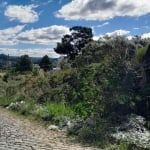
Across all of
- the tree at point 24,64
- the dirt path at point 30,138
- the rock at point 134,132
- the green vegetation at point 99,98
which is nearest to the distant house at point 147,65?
the green vegetation at point 99,98

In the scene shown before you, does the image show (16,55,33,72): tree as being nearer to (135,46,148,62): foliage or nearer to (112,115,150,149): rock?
(135,46,148,62): foliage

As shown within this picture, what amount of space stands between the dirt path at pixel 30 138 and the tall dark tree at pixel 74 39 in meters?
44.9

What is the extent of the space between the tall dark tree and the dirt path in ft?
147

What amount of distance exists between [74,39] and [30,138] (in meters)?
50.9

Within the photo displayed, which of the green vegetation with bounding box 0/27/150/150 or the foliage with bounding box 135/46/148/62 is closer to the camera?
the green vegetation with bounding box 0/27/150/150

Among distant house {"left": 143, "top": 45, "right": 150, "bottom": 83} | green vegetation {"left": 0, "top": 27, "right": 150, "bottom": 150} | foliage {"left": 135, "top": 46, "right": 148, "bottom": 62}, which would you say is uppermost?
foliage {"left": 135, "top": 46, "right": 148, "bottom": 62}

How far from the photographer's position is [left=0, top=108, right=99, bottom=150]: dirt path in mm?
11311

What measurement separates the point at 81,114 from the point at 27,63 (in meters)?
45.4

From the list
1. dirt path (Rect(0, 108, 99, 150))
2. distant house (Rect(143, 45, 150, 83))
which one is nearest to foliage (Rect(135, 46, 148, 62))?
distant house (Rect(143, 45, 150, 83))

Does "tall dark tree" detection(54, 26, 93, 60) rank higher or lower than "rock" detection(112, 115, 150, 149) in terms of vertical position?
higher

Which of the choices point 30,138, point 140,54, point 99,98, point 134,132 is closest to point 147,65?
point 140,54

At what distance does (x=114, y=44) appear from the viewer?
71.5 feet

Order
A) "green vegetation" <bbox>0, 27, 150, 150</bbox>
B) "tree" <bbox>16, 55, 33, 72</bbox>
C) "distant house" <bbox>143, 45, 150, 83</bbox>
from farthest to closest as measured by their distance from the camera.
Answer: "tree" <bbox>16, 55, 33, 72</bbox> < "distant house" <bbox>143, 45, 150, 83</bbox> < "green vegetation" <bbox>0, 27, 150, 150</bbox>

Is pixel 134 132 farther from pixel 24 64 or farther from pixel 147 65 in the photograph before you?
pixel 24 64
